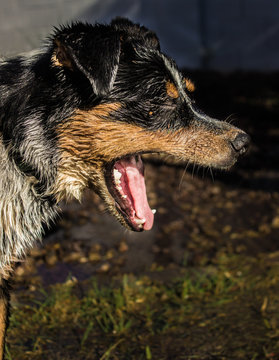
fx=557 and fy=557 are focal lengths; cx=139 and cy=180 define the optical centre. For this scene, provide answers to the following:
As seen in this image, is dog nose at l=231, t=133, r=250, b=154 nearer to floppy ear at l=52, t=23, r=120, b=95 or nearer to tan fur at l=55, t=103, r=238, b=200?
tan fur at l=55, t=103, r=238, b=200

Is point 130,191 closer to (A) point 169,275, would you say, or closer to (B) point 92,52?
(B) point 92,52

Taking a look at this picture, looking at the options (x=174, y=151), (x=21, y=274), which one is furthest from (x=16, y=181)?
(x=21, y=274)

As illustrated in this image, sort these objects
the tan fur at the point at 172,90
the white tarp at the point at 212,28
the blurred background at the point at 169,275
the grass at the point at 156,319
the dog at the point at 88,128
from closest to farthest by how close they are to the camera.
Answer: the dog at the point at 88,128, the tan fur at the point at 172,90, the grass at the point at 156,319, the blurred background at the point at 169,275, the white tarp at the point at 212,28

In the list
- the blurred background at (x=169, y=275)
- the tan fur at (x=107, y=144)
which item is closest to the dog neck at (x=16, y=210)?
the tan fur at (x=107, y=144)

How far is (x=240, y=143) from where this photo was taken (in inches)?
127

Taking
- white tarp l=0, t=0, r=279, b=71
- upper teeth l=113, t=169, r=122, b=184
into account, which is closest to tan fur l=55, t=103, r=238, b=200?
upper teeth l=113, t=169, r=122, b=184

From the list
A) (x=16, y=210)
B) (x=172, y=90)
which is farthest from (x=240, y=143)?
(x=16, y=210)

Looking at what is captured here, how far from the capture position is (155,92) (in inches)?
122

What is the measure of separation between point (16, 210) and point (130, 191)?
69cm

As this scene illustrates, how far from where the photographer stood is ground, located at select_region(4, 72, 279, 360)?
3.79 meters

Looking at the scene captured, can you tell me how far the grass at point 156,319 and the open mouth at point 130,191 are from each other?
3.03 ft

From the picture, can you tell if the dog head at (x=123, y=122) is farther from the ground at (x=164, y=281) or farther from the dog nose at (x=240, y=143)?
the ground at (x=164, y=281)

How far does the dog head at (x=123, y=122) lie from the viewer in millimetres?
2869

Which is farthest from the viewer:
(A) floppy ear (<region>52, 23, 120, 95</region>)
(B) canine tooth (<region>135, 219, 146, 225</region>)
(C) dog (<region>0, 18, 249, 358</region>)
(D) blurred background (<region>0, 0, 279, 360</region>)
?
(D) blurred background (<region>0, 0, 279, 360</region>)
